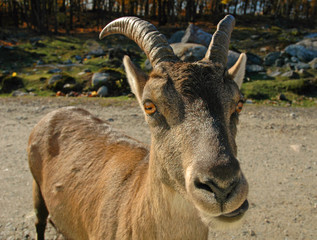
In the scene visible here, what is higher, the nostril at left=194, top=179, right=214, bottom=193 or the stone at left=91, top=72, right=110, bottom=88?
the nostril at left=194, top=179, right=214, bottom=193

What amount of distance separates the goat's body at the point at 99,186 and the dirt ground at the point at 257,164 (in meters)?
1.46

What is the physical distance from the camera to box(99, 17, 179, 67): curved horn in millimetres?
→ 3295

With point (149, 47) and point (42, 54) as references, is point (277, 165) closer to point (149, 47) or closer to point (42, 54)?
point (149, 47)

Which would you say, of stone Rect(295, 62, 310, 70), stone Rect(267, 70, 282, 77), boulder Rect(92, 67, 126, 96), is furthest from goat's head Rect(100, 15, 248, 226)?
stone Rect(295, 62, 310, 70)

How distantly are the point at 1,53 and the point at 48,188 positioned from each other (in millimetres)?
25115

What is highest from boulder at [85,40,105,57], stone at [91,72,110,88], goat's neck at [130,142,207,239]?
goat's neck at [130,142,207,239]

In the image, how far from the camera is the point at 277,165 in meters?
7.93

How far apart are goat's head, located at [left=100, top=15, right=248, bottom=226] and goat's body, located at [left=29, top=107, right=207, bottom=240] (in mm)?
492

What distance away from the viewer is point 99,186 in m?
4.11

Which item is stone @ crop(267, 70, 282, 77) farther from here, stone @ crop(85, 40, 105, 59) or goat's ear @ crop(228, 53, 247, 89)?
goat's ear @ crop(228, 53, 247, 89)

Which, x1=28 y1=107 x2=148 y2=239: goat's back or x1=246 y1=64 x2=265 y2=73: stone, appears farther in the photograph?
x1=246 y1=64 x2=265 y2=73: stone

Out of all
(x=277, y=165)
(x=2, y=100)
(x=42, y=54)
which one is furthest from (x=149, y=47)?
(x=42, y=54)

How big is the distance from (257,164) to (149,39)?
19.0 ft

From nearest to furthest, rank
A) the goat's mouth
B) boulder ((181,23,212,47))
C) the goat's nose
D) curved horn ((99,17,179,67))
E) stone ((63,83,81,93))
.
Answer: the goat's nose < the goat's mouth < curved horn ((99,17,179,67)) < stone ((63,83,81,93)) < boulder ((181,23,212,47))
